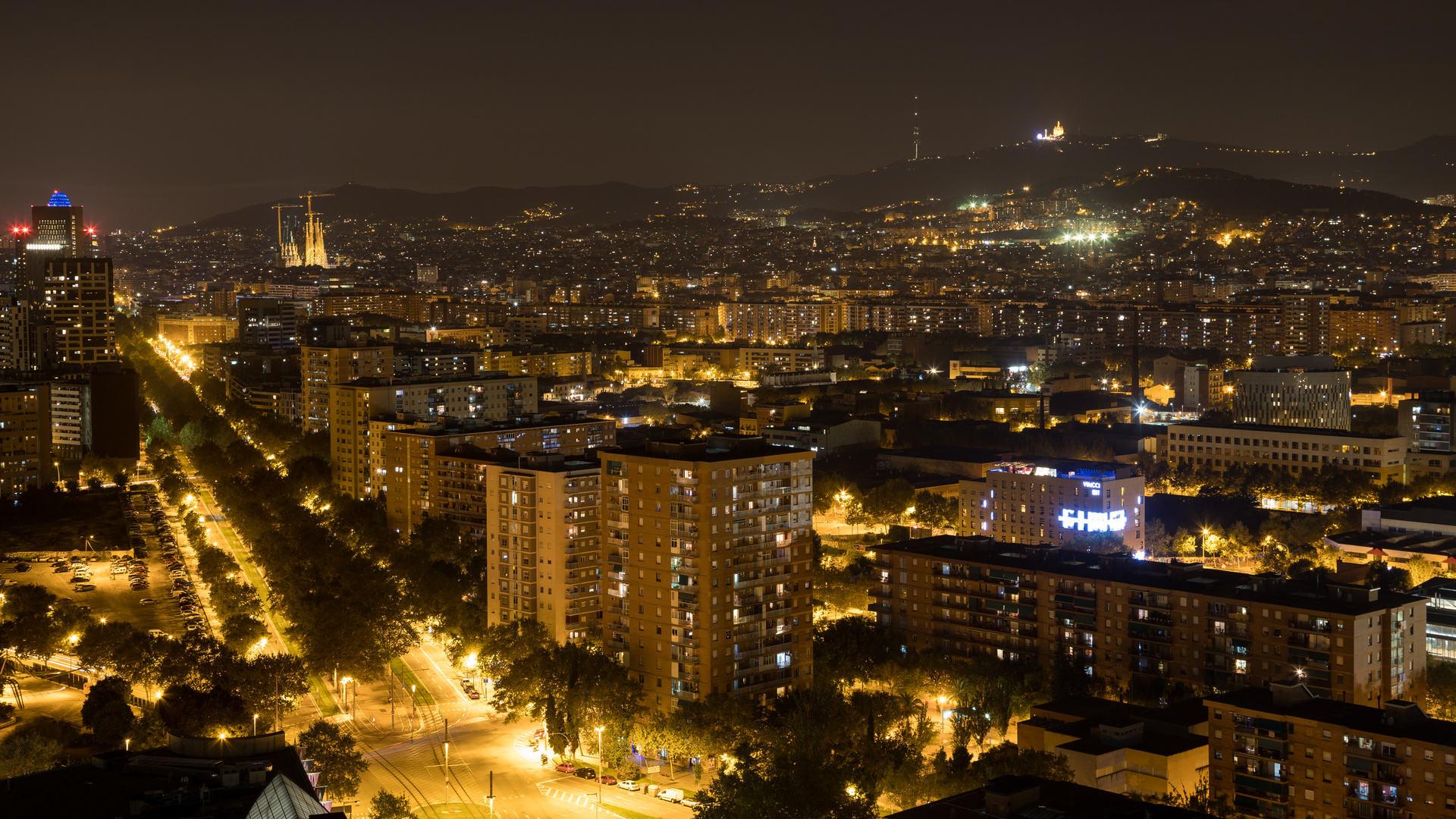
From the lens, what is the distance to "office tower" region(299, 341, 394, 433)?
50875 mm

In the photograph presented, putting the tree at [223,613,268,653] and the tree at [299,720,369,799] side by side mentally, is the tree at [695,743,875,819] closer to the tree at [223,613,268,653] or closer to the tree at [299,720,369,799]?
the tree at [299,720,369,799]

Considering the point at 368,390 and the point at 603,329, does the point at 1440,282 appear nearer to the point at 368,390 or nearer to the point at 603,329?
the point at 603,329

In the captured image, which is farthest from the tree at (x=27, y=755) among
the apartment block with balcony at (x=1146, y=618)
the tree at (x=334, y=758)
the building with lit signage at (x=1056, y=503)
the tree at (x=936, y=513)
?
the tree at (x=936, y=513)

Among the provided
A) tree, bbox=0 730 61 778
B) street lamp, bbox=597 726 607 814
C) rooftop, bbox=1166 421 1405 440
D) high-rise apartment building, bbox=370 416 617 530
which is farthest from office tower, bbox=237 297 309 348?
street lamp, bbox=597 726 607 814

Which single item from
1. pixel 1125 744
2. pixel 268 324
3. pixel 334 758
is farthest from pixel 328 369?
pixel 1125 744

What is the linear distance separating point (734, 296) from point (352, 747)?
90.2 meters

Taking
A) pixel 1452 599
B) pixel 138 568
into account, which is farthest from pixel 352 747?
pixel 1452 599

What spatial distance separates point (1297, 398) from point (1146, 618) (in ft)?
100.0

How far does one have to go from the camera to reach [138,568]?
112ft

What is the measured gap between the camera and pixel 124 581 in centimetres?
3372

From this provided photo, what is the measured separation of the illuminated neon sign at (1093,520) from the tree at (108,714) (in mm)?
21150

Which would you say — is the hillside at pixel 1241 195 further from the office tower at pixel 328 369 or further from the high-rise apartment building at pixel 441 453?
the high-rise apartment building at pixel 441 453

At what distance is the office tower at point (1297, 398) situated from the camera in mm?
52969

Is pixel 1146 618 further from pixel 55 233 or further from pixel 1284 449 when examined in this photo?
pixel 55 233
